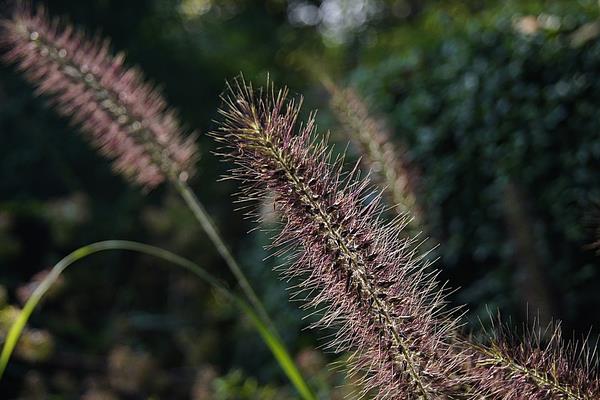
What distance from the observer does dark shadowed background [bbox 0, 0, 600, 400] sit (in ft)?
12.9

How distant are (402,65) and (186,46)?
353 centimetres

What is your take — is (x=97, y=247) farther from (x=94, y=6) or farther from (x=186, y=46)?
(x=186, y=46)

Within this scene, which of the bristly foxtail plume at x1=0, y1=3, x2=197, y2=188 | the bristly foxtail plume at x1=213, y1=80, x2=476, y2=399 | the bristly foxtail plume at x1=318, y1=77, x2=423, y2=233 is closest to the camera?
the bristly foxtail plume at x1=213, y1=80, x2=476, y2=399

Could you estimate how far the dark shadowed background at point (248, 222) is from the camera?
155 inches

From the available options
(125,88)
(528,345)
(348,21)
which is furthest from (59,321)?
(348,21)

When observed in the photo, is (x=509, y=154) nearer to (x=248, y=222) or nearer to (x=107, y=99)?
(x=107, y=99)

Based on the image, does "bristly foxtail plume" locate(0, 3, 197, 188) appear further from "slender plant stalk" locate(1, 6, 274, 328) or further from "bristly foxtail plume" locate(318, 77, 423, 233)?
"bristly foxtail plume" locate(318, 77, 423, 233)

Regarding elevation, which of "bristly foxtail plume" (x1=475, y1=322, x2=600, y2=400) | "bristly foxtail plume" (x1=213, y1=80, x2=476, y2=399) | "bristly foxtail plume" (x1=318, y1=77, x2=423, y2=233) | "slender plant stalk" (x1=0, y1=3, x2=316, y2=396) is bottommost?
"bristly foxtail plume" (x1=475, y1=322, x2=600, y2=400)

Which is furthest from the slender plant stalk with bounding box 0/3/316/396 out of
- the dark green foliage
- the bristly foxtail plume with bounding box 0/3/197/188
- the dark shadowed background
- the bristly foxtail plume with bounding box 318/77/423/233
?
the dark green foliage

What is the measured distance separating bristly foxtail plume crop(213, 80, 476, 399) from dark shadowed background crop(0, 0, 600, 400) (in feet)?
1.16

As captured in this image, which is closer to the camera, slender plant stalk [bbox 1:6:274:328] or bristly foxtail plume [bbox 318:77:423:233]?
slender plant stalk [bbox 1:6:274:328]

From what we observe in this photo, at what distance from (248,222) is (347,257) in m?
5.63

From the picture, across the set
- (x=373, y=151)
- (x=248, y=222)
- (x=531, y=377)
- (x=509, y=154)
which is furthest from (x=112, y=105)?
(x=248, y=222)

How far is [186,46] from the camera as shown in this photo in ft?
26.7
